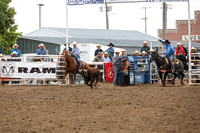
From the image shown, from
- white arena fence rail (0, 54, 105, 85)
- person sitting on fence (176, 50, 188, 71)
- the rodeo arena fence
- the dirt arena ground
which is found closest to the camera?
the dirt arena ground

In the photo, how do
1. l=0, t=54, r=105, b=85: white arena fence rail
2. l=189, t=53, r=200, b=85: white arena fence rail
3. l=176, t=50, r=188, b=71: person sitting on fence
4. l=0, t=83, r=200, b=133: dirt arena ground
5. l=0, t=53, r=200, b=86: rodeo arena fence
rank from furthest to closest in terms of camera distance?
l=0, t=54, r=105, b=85: white arena fence rail, l=0, t=53, r=200, b=86: rodeo arena fence, l=176, t=50, r=188, b=71: person sitting on fence, l=189, t=53, r=200, b=85: white arena fence rail, l=0, t=83, r=200, b=133: dirt arena ground

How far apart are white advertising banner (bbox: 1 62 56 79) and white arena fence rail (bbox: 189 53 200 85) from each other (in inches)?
255

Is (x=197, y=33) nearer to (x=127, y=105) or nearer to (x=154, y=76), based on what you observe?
(x=154, y=76)

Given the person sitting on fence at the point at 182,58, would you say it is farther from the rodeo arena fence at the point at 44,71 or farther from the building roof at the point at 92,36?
the building roof at the point at 92,36

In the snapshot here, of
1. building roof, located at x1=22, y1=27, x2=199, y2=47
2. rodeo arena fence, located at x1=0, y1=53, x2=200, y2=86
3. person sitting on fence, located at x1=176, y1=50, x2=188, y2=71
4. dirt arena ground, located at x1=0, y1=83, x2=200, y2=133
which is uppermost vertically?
building roof, located at x1=22, y1=27, x2=199, y2=47

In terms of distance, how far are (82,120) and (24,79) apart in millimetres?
12955

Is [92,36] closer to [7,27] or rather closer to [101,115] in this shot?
[7,27]

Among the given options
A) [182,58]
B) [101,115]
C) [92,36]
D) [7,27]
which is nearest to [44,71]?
[182,58]

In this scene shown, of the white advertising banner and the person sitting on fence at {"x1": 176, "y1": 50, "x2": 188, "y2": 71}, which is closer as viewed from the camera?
the person sitting on fence at {"x1": 176, "y1": 50, "x2": 188, "y2": 71}

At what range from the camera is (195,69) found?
20250mm

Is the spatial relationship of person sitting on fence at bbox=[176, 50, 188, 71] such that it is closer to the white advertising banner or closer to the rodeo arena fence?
the rodeo arena fence

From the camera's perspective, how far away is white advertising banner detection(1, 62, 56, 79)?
71.1ft

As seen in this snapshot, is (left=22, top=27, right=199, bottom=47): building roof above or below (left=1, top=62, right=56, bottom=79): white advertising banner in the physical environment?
above

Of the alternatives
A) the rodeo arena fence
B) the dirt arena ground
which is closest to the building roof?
the rodeo arena fence
